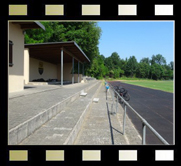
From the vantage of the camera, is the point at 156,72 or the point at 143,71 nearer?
the point at 156,72

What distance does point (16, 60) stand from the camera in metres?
7.82

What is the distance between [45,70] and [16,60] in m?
13.9

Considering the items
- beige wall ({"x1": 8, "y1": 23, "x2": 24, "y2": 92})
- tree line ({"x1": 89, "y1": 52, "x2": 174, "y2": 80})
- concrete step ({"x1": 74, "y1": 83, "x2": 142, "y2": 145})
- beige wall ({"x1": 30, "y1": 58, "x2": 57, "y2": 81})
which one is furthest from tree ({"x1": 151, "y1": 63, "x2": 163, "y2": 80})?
concrete step ({"x1": 74, "y1": 83, "x2": 142, "y2": 145})

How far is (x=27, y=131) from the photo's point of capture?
9.46ft

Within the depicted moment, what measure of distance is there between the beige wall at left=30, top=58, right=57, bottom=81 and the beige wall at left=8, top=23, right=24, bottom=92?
375 inches

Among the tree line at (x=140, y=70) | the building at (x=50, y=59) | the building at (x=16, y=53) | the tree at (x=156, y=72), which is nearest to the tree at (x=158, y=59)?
the tree line at (x=140, y=70)

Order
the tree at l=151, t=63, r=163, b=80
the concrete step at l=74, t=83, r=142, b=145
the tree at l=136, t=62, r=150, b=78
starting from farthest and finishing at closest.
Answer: the tree at l=136, t=62, r=150, b=78
the tree at l=151, t=63, r=163, b=80
the concrete step at l=74, t=83, r=142, b=145

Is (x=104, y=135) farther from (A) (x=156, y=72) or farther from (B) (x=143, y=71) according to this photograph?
(B) (x=143, y=71)

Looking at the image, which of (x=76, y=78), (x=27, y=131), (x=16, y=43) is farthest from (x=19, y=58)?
(x=76, y=78)

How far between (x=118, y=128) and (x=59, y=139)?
7.52 ft

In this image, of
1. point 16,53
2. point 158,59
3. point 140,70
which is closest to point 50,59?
point 16,53

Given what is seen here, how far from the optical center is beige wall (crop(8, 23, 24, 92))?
7.42 meters

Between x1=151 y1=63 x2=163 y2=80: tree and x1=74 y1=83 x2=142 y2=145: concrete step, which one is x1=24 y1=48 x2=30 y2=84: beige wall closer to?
x1=74 y1=83 x2=142 y2=145: concrete step

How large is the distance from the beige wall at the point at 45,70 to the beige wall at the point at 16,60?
9517 millimetres
